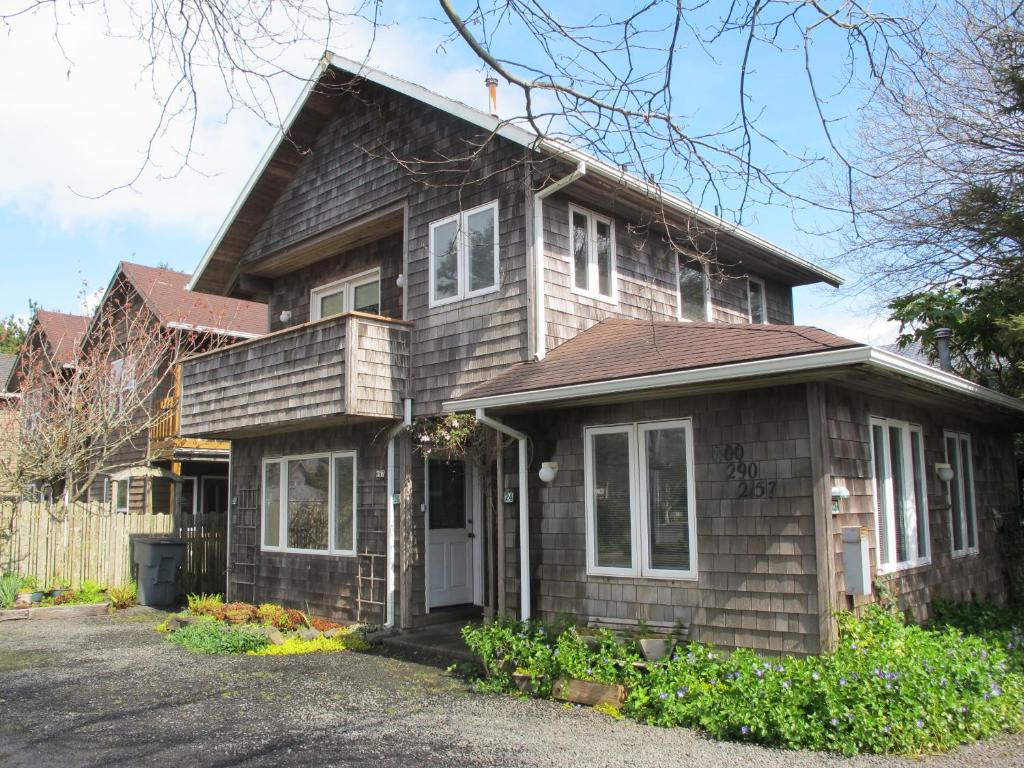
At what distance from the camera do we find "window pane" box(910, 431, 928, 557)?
8766mm

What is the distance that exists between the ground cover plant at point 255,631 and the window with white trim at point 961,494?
7270 millimetres

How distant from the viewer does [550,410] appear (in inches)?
350

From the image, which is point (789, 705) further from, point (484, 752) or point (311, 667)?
point (311, 667)

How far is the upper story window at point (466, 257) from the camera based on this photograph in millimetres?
10367

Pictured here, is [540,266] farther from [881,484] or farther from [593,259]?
[881,484]

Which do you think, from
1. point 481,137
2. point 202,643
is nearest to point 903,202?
point 481,137

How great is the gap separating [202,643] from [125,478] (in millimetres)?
12313

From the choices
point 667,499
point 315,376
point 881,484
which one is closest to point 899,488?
point 881,484

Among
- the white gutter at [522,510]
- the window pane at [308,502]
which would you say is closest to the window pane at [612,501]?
the white gutter at [522,510]

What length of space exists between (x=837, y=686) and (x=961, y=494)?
17.2 ft

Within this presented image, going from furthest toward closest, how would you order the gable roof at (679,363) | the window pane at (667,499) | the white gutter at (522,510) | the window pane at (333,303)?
1. the window pane at (333,303)
2. the white gutter at (522,510)
3. the window pane at (667,499)
4. the gable roof at (679,363)

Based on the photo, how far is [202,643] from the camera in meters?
10.2

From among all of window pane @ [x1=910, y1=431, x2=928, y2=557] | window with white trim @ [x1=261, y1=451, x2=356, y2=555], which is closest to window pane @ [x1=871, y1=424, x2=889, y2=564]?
window pane @ [x1=910, y1=431, x2=928, y2=557]

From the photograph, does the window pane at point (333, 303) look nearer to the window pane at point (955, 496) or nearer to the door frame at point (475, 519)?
the door frame at point (475, 519)
